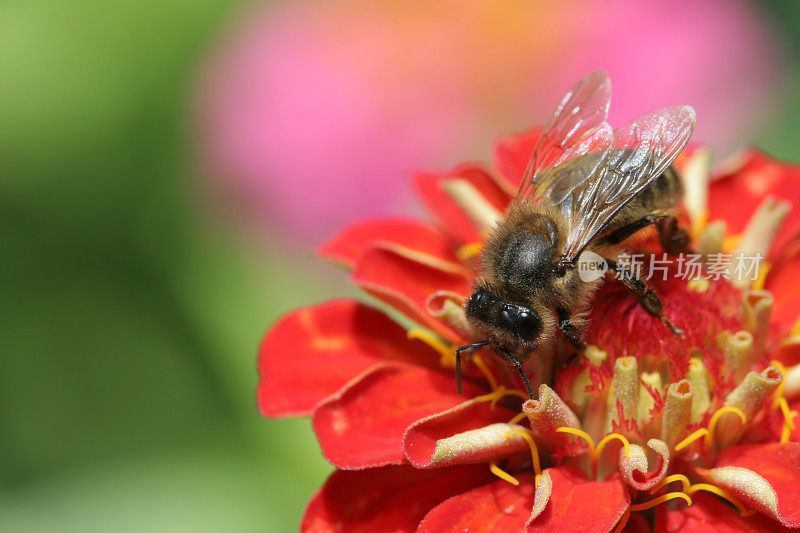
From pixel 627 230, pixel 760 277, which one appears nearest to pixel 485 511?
pixel 627 230

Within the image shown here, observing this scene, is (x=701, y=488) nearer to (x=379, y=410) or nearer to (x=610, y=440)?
(x=610, y=440)

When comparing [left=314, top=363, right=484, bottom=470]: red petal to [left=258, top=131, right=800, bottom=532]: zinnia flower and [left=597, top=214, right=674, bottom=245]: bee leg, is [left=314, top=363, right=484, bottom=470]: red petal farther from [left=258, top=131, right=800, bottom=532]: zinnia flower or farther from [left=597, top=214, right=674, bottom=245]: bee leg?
[left=597, top=214, right=674, bottom=245]: bee leg

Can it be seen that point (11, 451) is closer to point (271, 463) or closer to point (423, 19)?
point (271, 463)

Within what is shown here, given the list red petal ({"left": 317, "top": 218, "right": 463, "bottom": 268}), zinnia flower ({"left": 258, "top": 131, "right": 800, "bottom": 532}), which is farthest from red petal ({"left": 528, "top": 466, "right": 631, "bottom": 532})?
red petal ({"left": 317, "top": 218, "right": 463, "bottom": 268})

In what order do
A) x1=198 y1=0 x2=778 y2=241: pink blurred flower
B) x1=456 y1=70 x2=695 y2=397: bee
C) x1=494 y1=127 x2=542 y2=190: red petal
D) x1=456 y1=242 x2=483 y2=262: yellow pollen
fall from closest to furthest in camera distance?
x1=456 y1=70 x2=695 y2=397: bee → x1=456 y1=242 x2=483 y2=262: yellow pollen → x1=494 y1=127 x2=542 y2=190: red petal → x1=198 y1=0 x2=778 y2=241: pink blurred flower

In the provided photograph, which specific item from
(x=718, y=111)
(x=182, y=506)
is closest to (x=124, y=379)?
(x=182, y=506)

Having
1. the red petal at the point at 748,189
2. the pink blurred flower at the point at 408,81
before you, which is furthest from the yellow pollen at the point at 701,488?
the pink blurred flower at the point at 408,81
